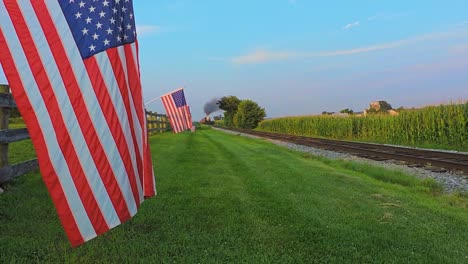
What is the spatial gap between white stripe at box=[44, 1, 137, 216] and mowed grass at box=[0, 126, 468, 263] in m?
1.12

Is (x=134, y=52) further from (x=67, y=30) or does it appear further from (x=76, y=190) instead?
(x=76, y=190)

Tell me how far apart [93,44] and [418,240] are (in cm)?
395

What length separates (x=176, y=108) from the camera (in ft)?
65.5

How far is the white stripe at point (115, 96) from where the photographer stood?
304 centimetres

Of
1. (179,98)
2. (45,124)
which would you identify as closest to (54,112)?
(45,124)

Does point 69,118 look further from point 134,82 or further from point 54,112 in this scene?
point 134,82

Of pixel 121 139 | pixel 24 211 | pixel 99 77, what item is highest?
pixel 99 77

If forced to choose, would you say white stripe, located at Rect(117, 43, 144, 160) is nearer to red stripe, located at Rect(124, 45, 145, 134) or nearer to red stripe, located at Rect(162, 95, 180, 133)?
red stripe, located at Rect(124, 45, 145, 134)

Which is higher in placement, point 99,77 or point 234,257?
point 99,77

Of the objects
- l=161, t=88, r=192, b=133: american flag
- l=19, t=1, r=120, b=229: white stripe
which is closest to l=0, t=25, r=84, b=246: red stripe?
l=19, t=1, r=120, b=229: white stripe

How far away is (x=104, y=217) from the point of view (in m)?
3.04

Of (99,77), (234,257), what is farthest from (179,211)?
(99,77)

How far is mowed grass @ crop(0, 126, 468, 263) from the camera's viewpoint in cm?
412

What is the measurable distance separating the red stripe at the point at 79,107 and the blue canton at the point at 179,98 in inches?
675
